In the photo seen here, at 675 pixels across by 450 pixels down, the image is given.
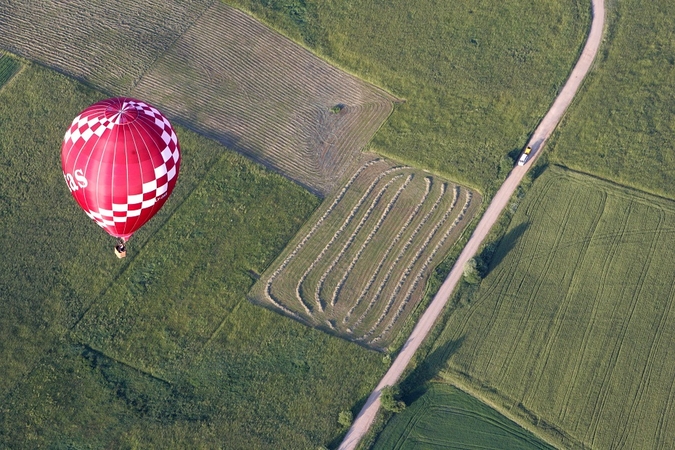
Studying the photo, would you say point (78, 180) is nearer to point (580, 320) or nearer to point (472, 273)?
point (472, 273)

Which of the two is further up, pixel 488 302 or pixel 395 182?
pixel 395 182

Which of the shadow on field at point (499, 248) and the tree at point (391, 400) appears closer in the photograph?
the tree at point (391, 400)

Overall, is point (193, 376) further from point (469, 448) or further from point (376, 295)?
point (469, 448)

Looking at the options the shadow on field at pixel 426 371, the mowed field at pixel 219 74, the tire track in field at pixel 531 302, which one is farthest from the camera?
the mowed field at pixel 219 74

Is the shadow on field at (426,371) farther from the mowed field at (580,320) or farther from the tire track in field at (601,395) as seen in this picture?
the tire track in field at (601,395)

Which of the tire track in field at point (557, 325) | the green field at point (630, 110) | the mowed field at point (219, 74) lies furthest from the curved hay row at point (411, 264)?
the tire track in field at point (557, 325)

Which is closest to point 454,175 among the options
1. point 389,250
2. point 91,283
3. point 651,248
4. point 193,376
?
point 389,250
